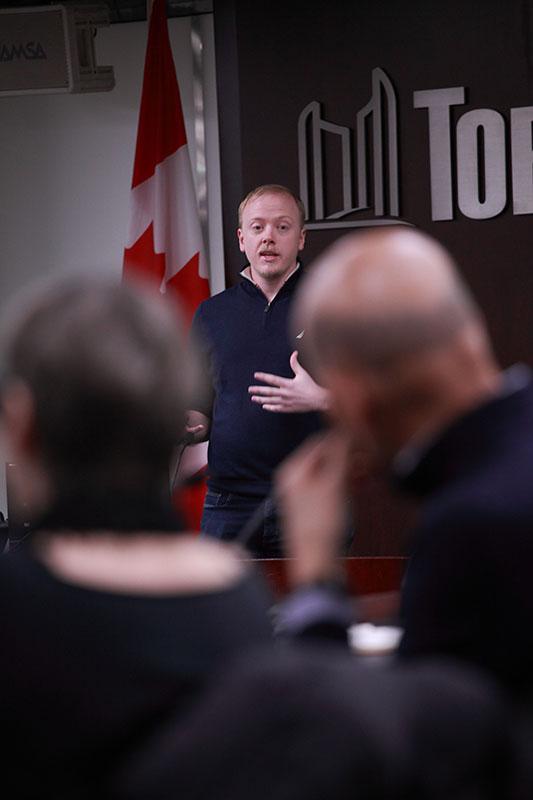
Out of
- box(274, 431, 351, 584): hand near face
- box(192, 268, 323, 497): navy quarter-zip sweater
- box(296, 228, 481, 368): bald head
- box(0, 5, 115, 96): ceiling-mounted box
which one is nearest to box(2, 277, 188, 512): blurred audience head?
box(296, 228, 481, 368): bald head

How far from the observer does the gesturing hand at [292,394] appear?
10.6ft

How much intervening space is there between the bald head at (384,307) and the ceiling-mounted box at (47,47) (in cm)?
457

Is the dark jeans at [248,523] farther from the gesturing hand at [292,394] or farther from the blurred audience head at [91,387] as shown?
the blurred audience head at [91,387]

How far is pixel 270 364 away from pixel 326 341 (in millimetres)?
2359

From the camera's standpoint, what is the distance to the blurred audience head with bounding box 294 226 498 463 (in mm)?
1163

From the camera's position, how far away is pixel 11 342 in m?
1.01

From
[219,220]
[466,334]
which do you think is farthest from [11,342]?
[219,220]

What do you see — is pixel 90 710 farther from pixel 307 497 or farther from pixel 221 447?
pixel 221 447

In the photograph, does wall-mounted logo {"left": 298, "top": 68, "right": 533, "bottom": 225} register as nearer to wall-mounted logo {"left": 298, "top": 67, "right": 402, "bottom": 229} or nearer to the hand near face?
wall-mounted logo {"left": 298, "top": 67, "right": 402, "bottom": 229}

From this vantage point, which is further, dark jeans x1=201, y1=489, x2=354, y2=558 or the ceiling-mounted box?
the ceiling-mounted box

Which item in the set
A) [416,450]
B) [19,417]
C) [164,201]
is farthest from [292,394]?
[164,201]

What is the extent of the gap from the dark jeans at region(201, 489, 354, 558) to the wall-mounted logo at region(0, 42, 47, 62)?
9.20ft

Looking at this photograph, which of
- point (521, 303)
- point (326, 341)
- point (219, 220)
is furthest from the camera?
point (219, 220)

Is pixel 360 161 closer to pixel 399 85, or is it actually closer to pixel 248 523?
pixel 399 85
